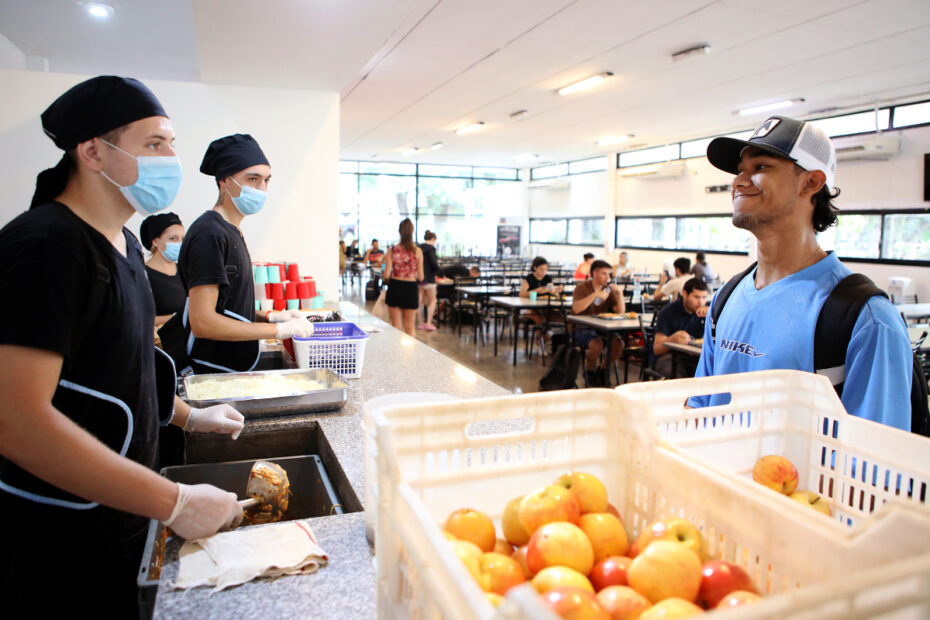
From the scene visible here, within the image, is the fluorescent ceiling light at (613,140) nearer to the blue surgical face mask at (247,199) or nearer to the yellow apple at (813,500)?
the blue surgical face mask at (247,199)

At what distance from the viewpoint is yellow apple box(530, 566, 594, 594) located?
25.0 inches

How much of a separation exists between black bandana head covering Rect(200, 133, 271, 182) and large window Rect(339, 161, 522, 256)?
558 inches

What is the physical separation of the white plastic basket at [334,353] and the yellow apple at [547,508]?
6.03 feet

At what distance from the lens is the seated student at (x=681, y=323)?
196 inches

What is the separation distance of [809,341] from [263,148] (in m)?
5.08

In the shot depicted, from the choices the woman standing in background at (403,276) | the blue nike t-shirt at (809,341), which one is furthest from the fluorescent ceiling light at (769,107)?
the blue nike t-shirt at (809,341)

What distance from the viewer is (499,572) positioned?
0.67 metres

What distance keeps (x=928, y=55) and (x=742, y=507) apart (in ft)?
24.8

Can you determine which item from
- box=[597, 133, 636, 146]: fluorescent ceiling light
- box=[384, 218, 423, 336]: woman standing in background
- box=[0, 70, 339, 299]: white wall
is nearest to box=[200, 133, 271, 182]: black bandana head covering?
box=[0, 70, 339, 299]: white wall

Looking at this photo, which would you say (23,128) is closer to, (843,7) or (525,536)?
(525,536)

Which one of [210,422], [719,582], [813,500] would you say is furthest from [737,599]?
[210,422]

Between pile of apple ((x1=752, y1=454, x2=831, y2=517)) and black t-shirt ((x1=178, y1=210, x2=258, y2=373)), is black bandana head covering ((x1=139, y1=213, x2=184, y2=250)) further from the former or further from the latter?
pile of apple ((x1=752, y1=454, x2=831, y2=517))

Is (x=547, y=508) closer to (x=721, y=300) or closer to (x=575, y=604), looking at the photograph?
(x=575, y=604)

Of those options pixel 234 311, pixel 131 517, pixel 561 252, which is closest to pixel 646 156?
pixel 561 252
